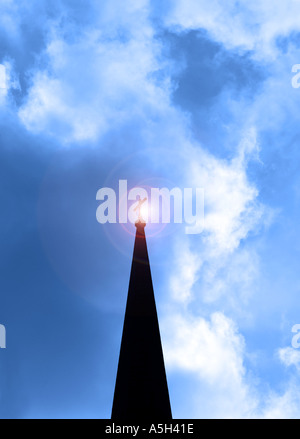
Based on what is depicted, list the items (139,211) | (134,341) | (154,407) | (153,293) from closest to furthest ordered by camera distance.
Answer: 1. (154,407)
2. (134,341)
3. (153,293)
4. (139,211)

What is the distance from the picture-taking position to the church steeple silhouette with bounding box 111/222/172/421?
2139 centimetres

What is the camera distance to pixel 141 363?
886 inches

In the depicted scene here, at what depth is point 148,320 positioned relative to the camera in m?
24.0

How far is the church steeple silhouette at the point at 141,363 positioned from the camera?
2139 centimetres

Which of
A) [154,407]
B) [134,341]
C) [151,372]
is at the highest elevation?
[134,341]
